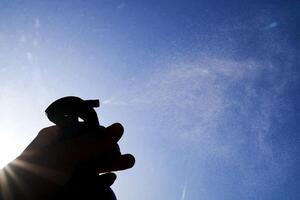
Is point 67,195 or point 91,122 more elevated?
point 91,122

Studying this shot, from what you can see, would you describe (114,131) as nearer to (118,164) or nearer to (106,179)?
(118,164)

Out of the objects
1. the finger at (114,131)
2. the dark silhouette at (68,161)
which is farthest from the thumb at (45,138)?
the finger at (114,131)

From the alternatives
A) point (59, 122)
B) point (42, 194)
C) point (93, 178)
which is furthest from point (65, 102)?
point (42, 194)

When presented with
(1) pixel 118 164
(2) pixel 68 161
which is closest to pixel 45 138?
(2) pixel 68 161

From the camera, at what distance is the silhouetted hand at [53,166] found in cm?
127

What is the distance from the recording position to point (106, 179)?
2016mm

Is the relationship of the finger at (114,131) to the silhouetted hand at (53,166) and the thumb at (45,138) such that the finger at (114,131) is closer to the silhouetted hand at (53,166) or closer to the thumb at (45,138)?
the silhouetted hand at (53,166)

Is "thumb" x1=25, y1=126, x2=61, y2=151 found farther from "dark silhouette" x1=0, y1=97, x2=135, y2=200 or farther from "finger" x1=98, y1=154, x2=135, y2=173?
"finger" x1=98, y1=154, x2=135, y2=173

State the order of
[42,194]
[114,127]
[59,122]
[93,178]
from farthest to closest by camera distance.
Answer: [59,122], [93,178], [114,127], [42,194]

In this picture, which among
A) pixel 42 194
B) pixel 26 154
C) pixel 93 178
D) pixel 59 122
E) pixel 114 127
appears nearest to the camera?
pixel 42 194

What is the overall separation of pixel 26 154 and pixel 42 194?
241mm

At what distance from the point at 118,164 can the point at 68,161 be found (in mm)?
613

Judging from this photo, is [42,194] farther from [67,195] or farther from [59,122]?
[59,122]

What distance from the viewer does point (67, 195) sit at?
59.9 inches
